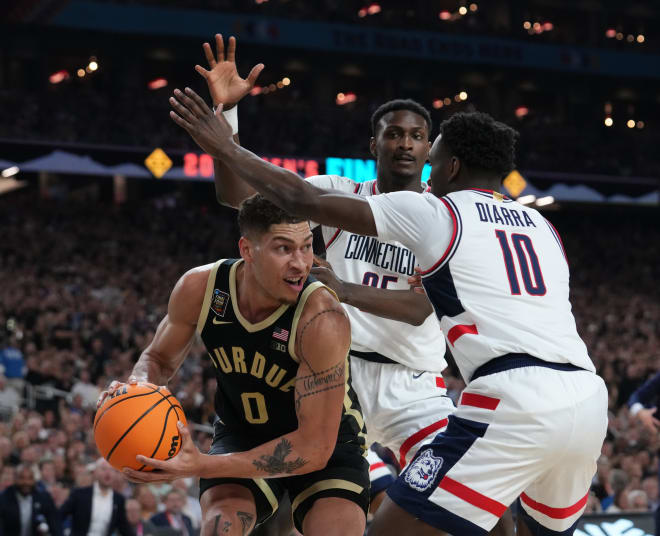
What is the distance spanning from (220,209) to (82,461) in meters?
17.3

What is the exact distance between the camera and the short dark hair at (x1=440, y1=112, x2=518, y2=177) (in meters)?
4.40

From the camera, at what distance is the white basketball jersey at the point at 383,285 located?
5453mm

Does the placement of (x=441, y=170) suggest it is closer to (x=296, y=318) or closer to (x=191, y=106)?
(x=296, y=318)

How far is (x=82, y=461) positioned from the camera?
11000mm

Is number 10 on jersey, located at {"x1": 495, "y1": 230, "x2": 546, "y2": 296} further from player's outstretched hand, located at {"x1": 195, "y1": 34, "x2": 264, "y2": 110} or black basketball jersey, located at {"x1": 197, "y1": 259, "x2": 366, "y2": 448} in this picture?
player's outstretched hand, located at {"x1": 195, "y1": 34, "x2": 264, "y2": 110}

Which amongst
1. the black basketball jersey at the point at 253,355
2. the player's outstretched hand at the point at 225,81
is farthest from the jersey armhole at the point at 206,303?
the player's outstretched hand at the point at 225,81

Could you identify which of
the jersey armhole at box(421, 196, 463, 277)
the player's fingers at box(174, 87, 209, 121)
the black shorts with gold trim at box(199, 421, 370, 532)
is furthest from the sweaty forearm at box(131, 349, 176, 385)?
the jersey armhole at box(421, 196, 463, 277)

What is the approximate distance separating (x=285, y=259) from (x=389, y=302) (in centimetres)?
104

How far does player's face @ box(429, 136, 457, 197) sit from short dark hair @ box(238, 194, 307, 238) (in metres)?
0.71

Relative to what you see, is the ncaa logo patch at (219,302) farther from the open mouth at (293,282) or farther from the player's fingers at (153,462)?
the player's fingers at (153,462)

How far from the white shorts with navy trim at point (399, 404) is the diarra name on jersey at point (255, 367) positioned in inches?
43.8

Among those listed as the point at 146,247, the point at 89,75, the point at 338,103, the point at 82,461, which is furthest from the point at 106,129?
the point at 82,461

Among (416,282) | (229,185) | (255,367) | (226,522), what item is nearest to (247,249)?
(255,367)

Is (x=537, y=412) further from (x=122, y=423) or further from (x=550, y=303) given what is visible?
(x=122, y=423)
